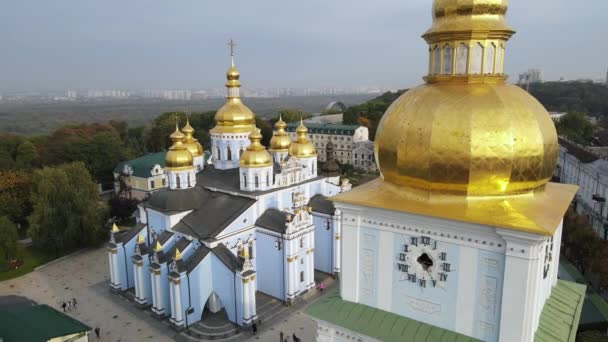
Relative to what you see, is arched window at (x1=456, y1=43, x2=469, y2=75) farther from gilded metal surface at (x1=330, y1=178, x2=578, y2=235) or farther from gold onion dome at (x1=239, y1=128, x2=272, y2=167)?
gold onion dome at (x1=239, y1=128, x2=272, y2=167)

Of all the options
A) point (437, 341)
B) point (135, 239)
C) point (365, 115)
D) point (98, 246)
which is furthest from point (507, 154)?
point (365, 115)

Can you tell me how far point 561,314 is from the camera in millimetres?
7234

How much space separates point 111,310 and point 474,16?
18683 mm

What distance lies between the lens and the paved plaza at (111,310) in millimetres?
16641

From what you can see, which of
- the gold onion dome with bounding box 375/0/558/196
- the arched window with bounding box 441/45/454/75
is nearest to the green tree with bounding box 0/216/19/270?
the gold onion dome with bounding box 375/0/558/196

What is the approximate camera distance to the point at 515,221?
5703 millimetres

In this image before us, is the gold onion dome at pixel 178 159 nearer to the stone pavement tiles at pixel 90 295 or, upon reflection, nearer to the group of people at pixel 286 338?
the stone pavement tiles at pixel 90 295

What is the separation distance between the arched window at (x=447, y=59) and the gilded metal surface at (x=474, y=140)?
294 mm

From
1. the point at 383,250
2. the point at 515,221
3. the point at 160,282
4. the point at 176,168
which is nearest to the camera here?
the point at 515,221


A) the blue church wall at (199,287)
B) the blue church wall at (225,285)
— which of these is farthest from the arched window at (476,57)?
the blue church wall at (199,287)

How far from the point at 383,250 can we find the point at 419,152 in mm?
1788

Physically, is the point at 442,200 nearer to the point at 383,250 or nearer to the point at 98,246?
the point at 383,250

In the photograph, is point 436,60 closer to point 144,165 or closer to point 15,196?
point 15,196

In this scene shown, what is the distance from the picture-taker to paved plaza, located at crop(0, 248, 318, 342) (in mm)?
16641
